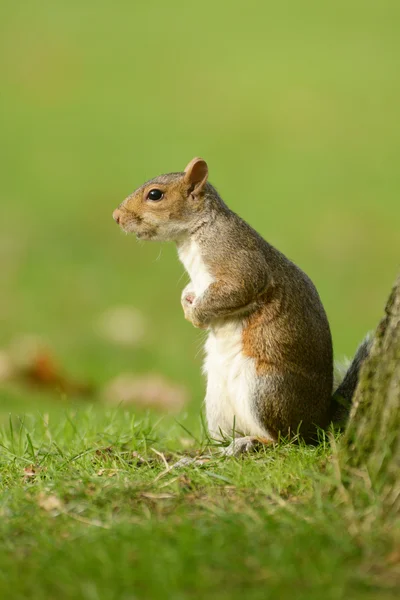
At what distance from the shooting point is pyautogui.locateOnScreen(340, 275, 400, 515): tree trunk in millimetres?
2635

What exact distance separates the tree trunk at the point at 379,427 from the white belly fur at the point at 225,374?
0.91m

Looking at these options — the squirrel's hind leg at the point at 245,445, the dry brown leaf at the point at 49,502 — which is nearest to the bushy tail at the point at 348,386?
the squirrel's hind leg at the point at 245,445

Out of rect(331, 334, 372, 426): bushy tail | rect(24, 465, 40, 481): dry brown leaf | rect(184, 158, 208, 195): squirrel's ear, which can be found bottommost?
rect(24, 465, 40, 481): dry brown leaf

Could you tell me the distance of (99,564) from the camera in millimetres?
2379

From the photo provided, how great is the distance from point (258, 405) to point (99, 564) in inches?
57.7

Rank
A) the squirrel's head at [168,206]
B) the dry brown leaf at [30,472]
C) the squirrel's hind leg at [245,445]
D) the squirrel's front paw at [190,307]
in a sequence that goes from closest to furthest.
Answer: the dry brown leaf at [30,472]
the squirrel's hind leg at [245,445]
the squirrel's front paw at [190,307]
the squirrel's head at [168,206]

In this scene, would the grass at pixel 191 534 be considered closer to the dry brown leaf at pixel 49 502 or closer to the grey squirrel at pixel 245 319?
the dry brown leaf at pixel 49 502

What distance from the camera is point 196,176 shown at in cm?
405

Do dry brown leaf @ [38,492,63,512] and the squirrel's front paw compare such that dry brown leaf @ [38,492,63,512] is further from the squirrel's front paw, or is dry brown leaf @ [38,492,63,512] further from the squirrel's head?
the squirrel's head

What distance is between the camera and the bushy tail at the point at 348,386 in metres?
3.93

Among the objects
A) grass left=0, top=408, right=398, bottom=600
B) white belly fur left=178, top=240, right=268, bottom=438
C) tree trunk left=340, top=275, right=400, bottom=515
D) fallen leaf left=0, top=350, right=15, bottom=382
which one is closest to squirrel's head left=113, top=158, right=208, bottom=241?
white belly fur left=178, top=240, right=268, bottom=438

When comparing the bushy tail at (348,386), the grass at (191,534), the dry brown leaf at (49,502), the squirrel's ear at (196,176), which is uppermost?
the squirrel's ear at (196,176)

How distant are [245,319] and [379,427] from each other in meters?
1.19

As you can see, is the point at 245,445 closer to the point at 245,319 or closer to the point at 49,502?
the point at 245,319
